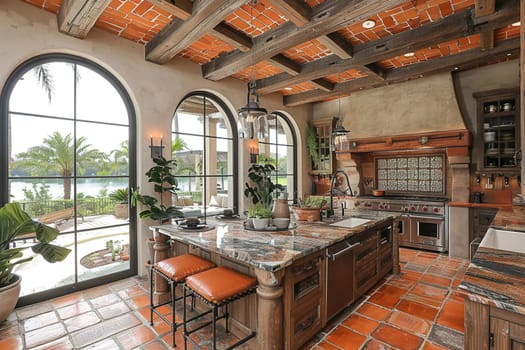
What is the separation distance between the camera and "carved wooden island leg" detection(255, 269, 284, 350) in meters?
1.72

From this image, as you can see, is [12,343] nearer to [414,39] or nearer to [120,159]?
[120,159]

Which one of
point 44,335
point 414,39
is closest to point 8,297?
point 44,335

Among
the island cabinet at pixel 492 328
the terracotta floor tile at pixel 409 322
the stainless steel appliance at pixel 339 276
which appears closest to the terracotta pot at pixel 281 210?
the stainless steel appliance at pixel 339 276

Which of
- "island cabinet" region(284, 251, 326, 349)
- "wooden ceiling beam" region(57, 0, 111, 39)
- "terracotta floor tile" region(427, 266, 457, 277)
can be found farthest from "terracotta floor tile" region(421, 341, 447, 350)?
"wooden ceiling beam" region(57, 0, 111, 39)

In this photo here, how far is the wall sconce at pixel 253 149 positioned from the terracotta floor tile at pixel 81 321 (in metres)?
3.35

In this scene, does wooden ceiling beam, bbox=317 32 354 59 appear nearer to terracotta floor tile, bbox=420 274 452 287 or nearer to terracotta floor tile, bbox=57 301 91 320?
terracotta floor tile, bbox=420 274 452 287

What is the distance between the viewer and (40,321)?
98.3 inches

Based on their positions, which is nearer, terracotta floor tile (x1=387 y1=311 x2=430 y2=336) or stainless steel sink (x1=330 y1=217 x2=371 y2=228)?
terracotta floor tile (x1=387 y1=311 x2=430 y2=336)

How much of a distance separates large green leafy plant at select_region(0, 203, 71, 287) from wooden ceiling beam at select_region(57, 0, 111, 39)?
1.91 m

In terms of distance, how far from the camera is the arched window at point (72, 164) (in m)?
2.84

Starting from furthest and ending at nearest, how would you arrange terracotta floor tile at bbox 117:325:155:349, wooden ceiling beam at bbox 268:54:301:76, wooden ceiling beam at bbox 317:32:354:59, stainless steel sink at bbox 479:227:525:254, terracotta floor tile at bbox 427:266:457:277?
wooden ceiling beam at bbox 268:54:301:76 → terracotta floor tile at bbox 427:266:457:277 → wooden ceiling beam at bbox 317:32:354:59 → terracotta floor tile at bbox 117:325:155:349 → stainless steel sink at bbox 479:227:525:254

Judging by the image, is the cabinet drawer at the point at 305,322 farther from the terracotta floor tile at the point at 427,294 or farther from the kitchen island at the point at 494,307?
the terracotta floor tile at the point at 427,294

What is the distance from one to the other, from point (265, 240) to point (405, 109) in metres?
4.08

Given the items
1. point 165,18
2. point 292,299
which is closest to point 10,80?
point 165,18
